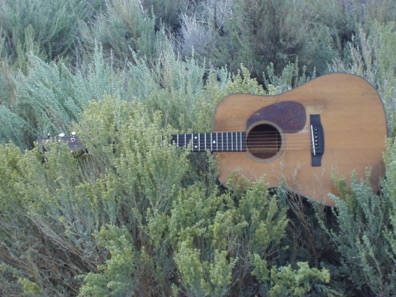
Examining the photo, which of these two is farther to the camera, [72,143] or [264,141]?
[264,141]

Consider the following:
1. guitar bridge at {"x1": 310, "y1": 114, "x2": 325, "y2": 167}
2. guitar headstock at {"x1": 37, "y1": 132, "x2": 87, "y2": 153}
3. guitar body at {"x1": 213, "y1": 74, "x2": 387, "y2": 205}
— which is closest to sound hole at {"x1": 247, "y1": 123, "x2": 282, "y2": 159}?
guitar body at {"x1": 213, "y1": 74, "x2": 387, "y2": 205}

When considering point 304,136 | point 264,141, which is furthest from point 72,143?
point 304,136

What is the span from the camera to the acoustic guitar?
2.94 metres

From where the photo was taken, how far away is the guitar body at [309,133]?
2936mm

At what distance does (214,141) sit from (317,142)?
1.59ft

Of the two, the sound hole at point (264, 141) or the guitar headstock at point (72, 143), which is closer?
the guitar headstock at point (72, 143)

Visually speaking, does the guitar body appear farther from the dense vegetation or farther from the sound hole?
the dense vegetation

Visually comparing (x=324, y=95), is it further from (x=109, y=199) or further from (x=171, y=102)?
(x=109, y=199)

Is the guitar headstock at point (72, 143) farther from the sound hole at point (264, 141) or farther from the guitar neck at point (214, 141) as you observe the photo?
the sound hole at point (264, 141)

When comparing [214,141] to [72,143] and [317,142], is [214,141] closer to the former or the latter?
[317,142]

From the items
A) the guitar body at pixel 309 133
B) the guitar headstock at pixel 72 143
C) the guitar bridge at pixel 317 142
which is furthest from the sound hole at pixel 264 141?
the guitar headstock at pixel 72 143

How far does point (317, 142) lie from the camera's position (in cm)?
301

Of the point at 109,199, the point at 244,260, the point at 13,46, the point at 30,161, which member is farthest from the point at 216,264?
the point at 13,46

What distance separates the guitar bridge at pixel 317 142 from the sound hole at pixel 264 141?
6.4 inches
